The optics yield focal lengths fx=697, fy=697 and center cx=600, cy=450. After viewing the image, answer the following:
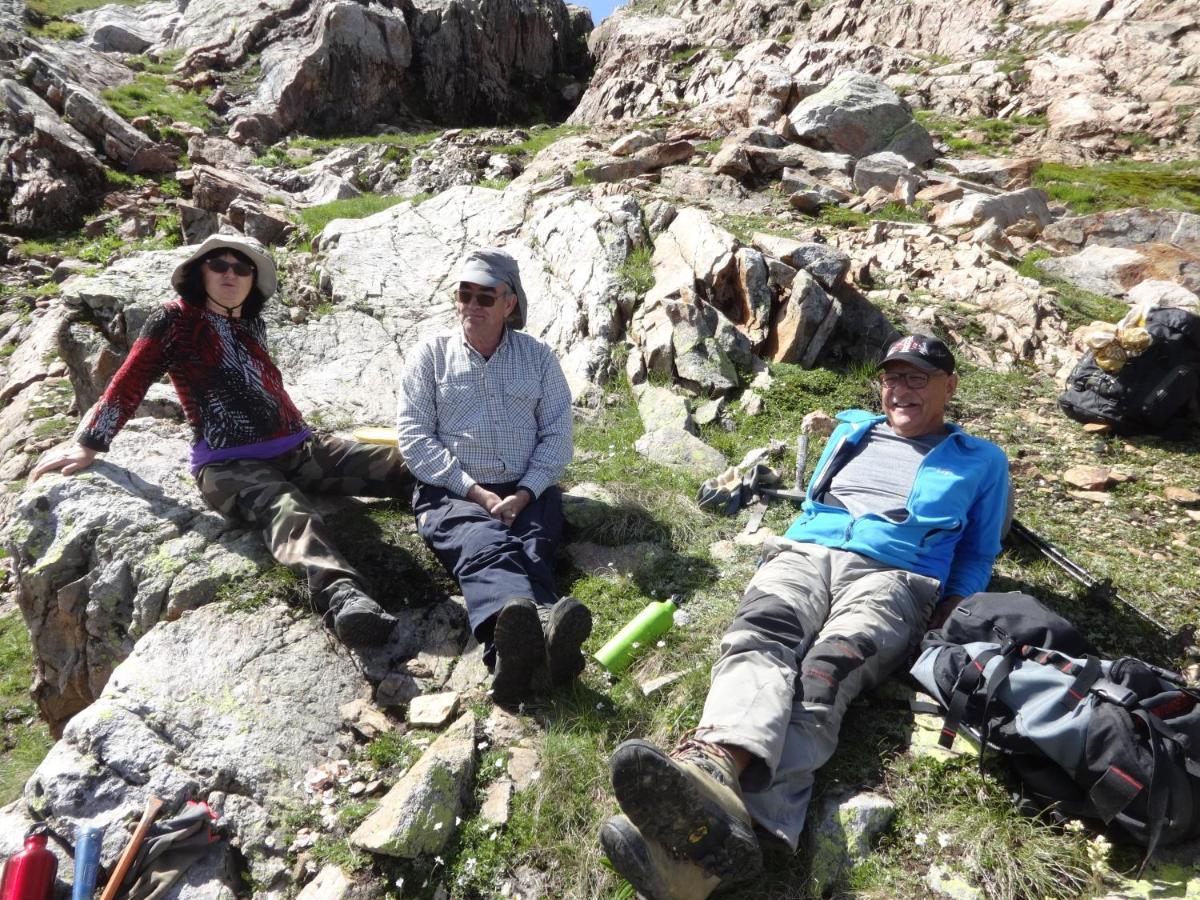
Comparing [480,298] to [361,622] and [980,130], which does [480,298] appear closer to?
[361,622]

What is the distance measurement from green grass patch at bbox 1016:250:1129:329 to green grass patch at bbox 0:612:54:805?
1363 cm

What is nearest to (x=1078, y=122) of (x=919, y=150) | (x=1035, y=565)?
(x=919, y=150)

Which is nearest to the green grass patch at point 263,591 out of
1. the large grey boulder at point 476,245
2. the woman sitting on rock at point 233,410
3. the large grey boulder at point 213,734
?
the large grey boulder at point 213,734

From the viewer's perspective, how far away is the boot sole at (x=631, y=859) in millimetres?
2789

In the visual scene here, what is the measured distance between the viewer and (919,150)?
64.1 ft

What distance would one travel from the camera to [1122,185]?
21031 millimetres

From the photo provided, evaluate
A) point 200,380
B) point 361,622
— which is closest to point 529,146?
point 200,380

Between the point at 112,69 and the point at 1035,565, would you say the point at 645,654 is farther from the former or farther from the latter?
the point at 112,69

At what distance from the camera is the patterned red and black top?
5508 mm

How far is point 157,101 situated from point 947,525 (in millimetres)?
39549

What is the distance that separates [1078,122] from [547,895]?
3584cm

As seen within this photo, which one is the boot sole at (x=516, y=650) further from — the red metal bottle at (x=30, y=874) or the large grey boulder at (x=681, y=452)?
the large grey boulder at (x=681, y=452)

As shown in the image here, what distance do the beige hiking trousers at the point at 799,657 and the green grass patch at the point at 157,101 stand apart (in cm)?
3420

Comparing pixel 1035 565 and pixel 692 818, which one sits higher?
pixel 692 818
